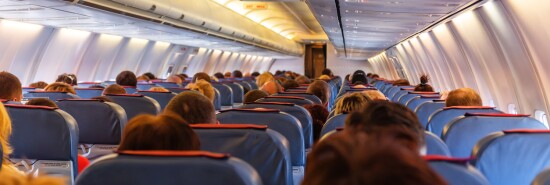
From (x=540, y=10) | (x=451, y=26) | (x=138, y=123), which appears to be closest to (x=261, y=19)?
(x=451, y=26)

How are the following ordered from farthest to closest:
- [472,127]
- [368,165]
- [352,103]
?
1. [352,103]
2. [472,127]
3. [368,165]

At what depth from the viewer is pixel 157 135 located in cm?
263

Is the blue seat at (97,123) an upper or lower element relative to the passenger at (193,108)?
lower

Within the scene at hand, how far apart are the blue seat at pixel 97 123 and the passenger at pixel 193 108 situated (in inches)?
77.4

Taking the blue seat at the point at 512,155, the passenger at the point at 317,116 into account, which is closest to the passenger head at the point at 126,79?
the passenger at the point at 317,116

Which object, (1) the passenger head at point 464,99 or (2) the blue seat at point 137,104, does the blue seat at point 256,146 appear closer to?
(1) the passenger head at point 464,99

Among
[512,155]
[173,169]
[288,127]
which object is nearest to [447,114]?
[288,127]

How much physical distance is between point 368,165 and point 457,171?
52.2 inches

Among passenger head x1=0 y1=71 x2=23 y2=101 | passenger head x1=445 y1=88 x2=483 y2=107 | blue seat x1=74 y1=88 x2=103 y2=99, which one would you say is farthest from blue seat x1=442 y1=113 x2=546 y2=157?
blue seat x1=74 y1=88 x2=103 y2=99

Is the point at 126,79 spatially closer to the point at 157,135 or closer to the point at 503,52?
the point at 503,52

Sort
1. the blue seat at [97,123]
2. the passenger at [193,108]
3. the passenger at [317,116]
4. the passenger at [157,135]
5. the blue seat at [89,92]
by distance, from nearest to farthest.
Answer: the passenger at [157,135] → the passenger at [193,108] → the blue seat at [97,123] → the passenger at [317,116] → the blue seat at [89,92]

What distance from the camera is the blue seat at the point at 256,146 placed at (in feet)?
12.3

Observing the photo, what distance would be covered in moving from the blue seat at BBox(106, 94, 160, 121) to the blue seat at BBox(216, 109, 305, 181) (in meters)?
2.09

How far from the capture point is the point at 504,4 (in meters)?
8.61
